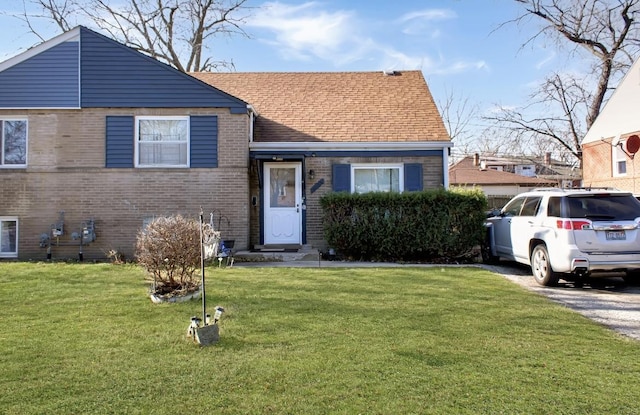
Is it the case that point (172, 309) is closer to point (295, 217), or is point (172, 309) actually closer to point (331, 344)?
point (331, 344)

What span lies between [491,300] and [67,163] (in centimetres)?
1078

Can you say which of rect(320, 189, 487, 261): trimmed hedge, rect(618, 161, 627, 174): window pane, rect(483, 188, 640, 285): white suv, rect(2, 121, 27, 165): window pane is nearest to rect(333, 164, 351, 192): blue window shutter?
rect(320, 189, 487, 261): trimmed hedge

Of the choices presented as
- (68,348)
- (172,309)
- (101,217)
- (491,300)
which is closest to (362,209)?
(491,300)

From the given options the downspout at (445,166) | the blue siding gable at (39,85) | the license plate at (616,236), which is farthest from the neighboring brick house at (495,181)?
the blue siding gable at (39,85)

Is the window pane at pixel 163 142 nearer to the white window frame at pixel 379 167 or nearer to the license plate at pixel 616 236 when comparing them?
the white window frame at pixel 379 167

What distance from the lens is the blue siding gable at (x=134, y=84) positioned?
38.8 ft

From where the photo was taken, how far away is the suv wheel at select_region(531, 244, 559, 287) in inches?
306

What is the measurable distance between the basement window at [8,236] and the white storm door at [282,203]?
256 inches

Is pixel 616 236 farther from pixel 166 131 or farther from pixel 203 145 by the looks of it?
pixel 166 131

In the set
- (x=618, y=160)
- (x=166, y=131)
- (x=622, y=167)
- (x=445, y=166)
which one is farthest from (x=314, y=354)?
(x=618, y=160)

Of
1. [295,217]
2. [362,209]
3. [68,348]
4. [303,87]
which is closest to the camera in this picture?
[68,348]

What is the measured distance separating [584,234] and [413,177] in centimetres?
586

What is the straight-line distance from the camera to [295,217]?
1269 centimetres

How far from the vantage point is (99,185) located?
11.8 meters
